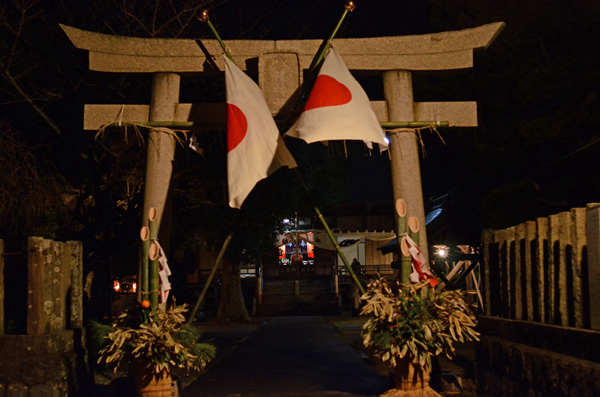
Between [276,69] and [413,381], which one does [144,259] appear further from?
[413,381]

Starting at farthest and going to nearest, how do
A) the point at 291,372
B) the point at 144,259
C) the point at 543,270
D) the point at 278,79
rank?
1. the point at 291,372
2. the point at 278,79
3. the point at 144,259
4. the point at 543,270

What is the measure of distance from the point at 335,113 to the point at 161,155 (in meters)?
2.82

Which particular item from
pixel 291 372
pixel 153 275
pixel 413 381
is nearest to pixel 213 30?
pixel 153 275

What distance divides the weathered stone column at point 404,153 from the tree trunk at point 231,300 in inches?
861

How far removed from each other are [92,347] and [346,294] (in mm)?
30816

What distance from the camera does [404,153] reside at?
996 cm

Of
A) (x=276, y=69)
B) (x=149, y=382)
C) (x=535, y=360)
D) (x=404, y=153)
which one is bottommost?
(x=149, y=382)

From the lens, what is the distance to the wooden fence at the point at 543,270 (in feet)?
22.7

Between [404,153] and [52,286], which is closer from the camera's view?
[52,286]

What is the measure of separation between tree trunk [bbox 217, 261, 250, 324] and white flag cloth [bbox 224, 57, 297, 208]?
73.8ft

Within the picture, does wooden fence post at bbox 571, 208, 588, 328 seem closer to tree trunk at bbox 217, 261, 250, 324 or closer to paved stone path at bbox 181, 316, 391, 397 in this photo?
paved stone path at bbox 181, 316, 391, 397

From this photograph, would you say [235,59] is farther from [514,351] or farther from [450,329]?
[514,351]

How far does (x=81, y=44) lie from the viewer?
398 inches

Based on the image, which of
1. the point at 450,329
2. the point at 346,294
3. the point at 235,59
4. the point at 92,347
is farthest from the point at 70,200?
the point at 346,294
